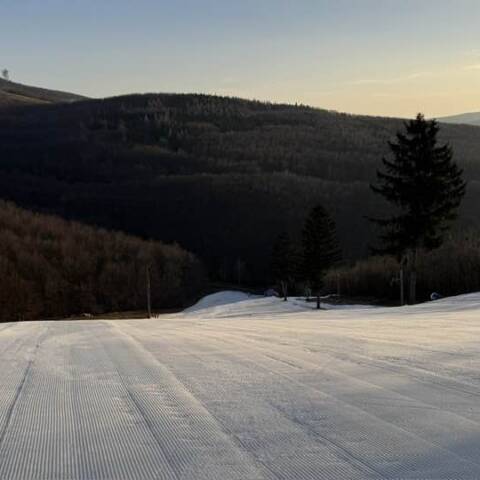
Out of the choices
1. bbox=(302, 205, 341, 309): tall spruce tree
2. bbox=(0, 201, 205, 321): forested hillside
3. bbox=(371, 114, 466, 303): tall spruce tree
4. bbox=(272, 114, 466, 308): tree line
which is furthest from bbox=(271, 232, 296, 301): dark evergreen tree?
bbox=(371, 114, 466, 303): tall spruce tree

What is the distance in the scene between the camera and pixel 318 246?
201 feet

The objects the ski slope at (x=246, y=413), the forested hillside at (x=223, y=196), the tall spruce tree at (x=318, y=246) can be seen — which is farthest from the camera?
the forested hillside at (x=223, y=196)

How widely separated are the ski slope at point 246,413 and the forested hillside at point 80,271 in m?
84.6

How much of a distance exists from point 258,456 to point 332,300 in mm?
53641

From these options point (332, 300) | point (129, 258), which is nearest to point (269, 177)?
point (129, 258)

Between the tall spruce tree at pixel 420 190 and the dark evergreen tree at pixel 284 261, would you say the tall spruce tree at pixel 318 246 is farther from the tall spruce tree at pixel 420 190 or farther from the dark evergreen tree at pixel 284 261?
the tall spruce tree at pixel 420 190

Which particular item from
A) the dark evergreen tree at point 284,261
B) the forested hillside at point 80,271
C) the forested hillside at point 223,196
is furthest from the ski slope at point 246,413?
the forested hillside at point 223,196

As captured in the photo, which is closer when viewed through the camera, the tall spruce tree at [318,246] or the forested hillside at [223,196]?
the tall spruce tree at [318,246]

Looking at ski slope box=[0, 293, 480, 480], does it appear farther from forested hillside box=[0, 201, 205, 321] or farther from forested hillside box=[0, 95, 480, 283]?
forested hillside box=[0, 95, 480, 283]

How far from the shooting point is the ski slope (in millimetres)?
4457

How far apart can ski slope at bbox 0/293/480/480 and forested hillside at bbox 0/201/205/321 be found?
278ft

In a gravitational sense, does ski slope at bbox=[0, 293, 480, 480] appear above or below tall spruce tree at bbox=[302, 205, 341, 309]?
below

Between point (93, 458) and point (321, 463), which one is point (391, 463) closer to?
point (321, 463)

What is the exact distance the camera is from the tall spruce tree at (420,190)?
1577 inches
